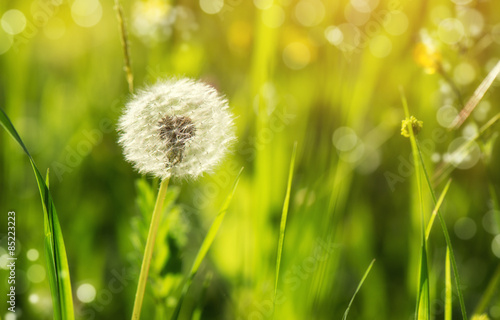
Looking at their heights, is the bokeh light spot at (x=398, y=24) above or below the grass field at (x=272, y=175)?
above

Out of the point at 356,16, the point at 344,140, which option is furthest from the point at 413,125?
the point at 356,16

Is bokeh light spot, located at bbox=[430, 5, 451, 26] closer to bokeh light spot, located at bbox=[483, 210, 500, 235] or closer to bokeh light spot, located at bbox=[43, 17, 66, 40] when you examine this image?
Result: bokeh light spot, located at bbox=[483, 210, 500, 235]

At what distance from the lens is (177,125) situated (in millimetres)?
903

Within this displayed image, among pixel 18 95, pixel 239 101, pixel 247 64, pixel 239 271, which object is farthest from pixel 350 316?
pixel 247 64

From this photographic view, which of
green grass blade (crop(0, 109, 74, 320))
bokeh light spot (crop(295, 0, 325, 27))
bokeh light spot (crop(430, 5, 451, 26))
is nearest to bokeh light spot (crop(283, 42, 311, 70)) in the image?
bokeh light spot (crop(295, 0, 325, 27))

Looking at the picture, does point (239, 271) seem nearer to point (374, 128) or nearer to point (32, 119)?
point (374, 128)

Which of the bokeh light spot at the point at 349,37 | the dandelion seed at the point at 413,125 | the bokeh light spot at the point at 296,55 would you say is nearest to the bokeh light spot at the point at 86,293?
the dandelion seed at the point at 413,125

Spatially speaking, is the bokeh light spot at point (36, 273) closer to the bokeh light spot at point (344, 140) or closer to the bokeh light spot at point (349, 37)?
the bokeh light spot at point (344, 140)

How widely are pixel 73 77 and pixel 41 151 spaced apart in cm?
83

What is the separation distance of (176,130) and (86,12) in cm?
231

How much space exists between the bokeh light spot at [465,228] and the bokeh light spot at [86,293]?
4.56 ft

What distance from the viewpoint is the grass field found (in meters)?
1.22

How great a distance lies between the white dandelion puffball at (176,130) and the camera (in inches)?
35.2

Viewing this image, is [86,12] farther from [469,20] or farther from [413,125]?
[413,125]
